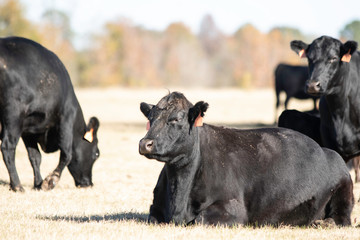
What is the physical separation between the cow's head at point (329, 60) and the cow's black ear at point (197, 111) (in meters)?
2.66

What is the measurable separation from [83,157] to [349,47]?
15.6ft

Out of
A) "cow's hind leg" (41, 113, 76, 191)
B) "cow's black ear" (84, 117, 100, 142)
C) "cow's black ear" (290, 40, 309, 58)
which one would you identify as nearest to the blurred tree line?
"cow's black ear" (84, 117, 100, 142)

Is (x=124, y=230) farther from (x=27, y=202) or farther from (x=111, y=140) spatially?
(x=111, y=140)

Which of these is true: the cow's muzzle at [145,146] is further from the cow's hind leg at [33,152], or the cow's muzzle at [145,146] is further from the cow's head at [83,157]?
the cow's hind leg at [33,152]

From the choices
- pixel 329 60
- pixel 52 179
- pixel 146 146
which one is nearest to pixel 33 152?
pixel 52 179

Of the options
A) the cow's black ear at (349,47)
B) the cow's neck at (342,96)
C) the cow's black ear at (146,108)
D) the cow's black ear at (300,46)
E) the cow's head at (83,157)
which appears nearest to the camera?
the cow's black ear at (146,108)

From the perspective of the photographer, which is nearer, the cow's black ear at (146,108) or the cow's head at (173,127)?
the cow's head at (173,127)

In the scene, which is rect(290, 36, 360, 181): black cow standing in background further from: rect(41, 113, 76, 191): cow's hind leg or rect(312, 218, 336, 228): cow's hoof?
rect(41, 113, 76, 191): cow's hind leg

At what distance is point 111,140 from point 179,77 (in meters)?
77.8

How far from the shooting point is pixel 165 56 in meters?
96.6

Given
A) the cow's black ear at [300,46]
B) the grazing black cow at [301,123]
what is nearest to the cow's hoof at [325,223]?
the grazing black cow at [301,123]

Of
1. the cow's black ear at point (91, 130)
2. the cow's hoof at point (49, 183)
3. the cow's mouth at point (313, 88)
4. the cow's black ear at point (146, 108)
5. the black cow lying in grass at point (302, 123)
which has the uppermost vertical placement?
the cow's mouth at point (313, 88)

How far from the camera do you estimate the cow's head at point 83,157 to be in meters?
9.62

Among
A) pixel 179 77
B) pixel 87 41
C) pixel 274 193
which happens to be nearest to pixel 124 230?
pixel 274 193
